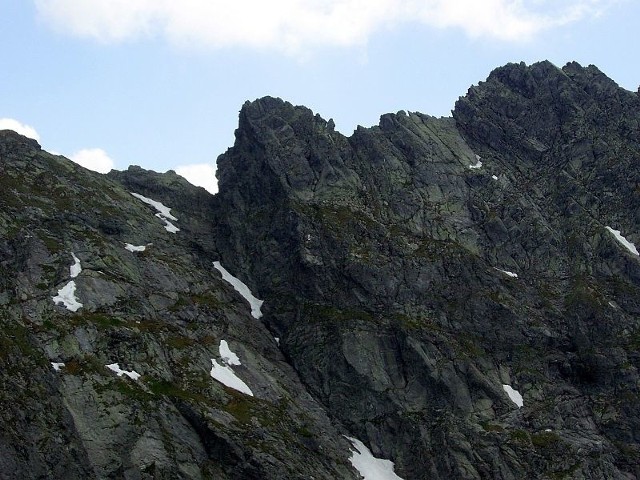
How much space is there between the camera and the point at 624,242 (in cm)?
8550

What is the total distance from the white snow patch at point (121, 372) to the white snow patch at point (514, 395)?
1582 inches

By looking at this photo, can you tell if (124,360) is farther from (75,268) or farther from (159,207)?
(159,207)

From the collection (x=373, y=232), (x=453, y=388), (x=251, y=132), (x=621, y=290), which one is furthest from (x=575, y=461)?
(x=251, y=132)

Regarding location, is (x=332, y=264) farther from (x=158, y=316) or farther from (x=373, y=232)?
(x=158, y=316)

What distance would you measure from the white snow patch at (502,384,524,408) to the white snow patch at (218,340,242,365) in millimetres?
30336

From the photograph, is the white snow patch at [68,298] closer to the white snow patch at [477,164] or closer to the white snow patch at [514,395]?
the white snow patch at [514,395]

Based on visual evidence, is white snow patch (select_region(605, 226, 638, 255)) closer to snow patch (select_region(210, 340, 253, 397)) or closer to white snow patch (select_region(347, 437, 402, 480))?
white snow patch (select_region(347, 437, 402, 480))

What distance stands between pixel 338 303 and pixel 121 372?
30977 mm

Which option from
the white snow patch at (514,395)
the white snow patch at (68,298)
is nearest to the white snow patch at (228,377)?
the white snow patch at (68,298)

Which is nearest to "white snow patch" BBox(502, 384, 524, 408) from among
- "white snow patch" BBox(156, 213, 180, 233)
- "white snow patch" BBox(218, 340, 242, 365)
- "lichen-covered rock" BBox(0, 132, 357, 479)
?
"lichen-covered rock" BBox(0, 132, 357, 479)

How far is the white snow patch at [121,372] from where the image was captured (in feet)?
173

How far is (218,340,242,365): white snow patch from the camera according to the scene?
212 ft

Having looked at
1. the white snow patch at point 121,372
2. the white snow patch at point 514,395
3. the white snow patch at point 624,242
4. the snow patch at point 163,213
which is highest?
the white snow patch at point 624,242

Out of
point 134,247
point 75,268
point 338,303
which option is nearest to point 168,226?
point 134,247
